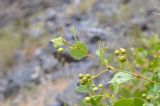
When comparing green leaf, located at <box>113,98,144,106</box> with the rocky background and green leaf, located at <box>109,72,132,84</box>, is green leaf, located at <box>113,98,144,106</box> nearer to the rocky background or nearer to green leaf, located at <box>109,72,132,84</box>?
green leaf, located at <box>109,72,132,84</box>

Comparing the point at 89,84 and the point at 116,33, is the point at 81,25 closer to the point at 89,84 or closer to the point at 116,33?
the point at 116,33

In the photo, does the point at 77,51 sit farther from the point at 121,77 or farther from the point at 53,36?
the point at 53,36

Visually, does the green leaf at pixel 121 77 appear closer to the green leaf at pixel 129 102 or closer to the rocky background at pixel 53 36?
the green leaf at pixel 129 102

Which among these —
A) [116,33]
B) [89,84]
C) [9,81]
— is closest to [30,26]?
[9,81]

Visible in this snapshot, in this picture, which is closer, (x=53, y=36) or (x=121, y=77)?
(x=121, y=77)

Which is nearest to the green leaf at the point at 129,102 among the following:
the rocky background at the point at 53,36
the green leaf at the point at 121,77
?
the green leaf at the point at 121,77


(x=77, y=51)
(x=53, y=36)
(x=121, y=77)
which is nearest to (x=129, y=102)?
(x=121, y=77)

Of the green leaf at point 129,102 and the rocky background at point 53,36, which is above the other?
the green leaf at point 129,102

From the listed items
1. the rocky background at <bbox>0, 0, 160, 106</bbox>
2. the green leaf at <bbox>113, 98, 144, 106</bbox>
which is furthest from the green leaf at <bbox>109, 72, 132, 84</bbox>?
the rocky background at <bbox>0, 0, 160, 106</bbox>
